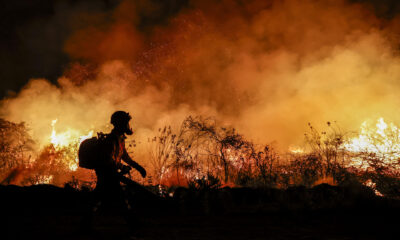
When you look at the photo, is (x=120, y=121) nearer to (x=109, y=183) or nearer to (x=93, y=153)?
(x=93, y=153)

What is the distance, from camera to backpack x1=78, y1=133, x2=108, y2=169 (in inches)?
129

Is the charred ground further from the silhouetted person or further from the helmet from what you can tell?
the helmet

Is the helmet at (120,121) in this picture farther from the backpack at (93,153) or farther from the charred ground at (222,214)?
the charred ground at (222,214)

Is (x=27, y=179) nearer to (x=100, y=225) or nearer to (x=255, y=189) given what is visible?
(x=100, y=225)

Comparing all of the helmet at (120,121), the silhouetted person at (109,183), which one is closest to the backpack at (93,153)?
the silhouetted person at (109,183)

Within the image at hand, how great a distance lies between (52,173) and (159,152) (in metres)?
4.03

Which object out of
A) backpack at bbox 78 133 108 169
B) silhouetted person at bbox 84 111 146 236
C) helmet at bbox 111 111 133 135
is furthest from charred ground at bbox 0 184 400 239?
helmet at bbox 111 111 133 135

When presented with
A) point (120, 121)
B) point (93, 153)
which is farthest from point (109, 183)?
point (120, 121)

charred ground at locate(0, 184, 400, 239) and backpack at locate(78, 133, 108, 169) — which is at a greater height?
backpack at locate(78, 133, 108, 169)

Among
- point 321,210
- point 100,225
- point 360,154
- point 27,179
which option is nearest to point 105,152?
point 100,225

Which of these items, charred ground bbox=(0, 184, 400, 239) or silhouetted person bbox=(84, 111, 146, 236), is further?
charred ground bbox=(0, 184, 400, 239)

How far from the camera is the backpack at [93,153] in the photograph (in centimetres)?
329

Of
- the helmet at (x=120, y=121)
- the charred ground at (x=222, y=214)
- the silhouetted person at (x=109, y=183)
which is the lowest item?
the charred ground at (x=222, y=214)

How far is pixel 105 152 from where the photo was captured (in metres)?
3.32
